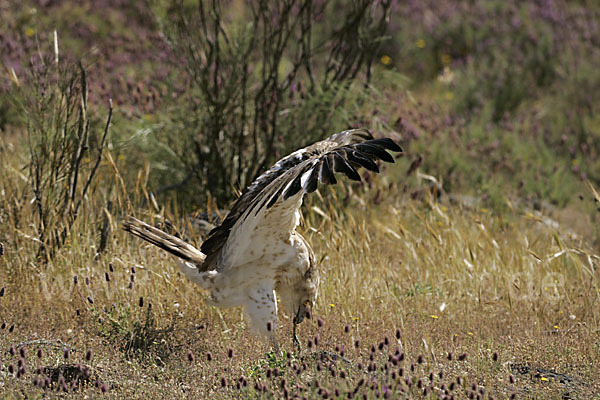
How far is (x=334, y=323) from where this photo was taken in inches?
163

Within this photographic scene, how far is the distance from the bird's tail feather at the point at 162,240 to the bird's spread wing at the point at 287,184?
68 millimetres

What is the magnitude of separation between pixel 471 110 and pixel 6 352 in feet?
22.3

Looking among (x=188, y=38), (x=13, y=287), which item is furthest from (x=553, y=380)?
(x=188, y=38)

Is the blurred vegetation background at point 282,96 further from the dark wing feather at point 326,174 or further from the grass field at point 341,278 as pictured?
the dark wing feather at point 326,174

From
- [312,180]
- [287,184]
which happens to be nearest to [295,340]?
[287,184]

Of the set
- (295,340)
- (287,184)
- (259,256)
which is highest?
(287,184)

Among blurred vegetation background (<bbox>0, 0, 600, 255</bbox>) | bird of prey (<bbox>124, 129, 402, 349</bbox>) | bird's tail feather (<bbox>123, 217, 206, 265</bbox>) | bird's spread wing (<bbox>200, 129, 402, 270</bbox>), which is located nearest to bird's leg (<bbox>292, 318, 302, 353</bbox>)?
bird of prey (<bbox>124, 129, 402, 349</bbox>)

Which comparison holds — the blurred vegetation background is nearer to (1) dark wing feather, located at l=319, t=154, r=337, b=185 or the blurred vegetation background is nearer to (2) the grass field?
(2) the grass field

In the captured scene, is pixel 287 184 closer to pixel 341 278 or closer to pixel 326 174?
pixel 326 174

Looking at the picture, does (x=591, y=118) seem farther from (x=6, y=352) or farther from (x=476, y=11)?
(x=6, y=352)

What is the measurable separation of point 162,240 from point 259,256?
51cm

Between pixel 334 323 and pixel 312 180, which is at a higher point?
pixel 312 180

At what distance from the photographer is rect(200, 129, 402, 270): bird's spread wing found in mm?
2967

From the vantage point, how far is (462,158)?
746 centimetres
